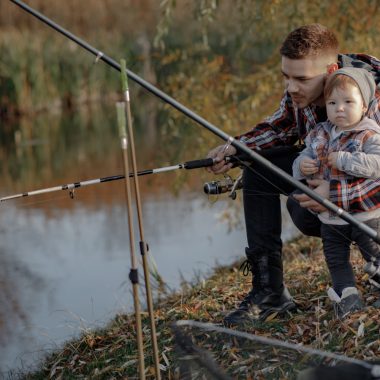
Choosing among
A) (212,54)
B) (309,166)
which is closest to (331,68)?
(309,166)

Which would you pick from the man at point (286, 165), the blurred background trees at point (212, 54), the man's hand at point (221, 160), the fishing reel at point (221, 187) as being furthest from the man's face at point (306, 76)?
the blurred background trees at point (212, 54)

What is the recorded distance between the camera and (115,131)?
1379 centimetres

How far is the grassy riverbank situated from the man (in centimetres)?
14

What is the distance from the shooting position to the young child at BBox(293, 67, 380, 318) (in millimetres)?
2797

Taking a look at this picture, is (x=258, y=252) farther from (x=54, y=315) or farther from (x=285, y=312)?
(x=54, y=315)

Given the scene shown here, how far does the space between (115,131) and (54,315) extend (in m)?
8.95

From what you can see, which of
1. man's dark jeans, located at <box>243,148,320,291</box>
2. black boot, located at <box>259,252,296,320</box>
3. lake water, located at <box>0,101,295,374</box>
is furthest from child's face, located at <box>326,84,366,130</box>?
lake water, located at <box>0,101,295,374</box>

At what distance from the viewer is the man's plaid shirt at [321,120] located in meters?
2.81

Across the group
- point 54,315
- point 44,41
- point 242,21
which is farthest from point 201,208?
point 44,41

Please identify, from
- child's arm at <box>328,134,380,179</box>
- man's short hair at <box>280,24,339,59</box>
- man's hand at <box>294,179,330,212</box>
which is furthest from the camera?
man's short hair at <box>280,24,339,59</box>

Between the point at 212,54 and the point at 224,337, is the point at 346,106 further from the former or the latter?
the point at 212,54

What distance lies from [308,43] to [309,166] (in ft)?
1.54

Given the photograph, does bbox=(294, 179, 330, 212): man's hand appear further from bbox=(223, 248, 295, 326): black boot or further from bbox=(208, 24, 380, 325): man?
bbox=(223, 248, 295, 326): black boot

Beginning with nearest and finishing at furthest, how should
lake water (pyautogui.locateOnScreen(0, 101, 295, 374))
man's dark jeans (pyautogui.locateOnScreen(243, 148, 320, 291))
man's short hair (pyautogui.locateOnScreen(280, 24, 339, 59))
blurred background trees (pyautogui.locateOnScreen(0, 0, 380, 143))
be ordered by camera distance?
man's short hair (pyautogui.locateOnScreen(280, 24, 339, 59)), man's dark jeans (pyautogui.locateOnScreen(243, 148, 320, 291)), lake water (pyautogui.locateOnScreen(0, 101, 295, 374)), blurred background trees (pyautogui.locateOnScreen(0, 0, 380, 143))
